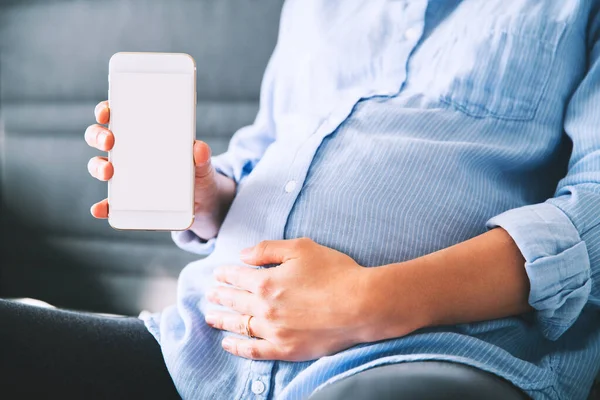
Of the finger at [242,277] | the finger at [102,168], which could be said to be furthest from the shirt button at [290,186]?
the finger at [102,168]

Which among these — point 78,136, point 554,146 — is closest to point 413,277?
point 554,146

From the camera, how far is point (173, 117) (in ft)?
2.30

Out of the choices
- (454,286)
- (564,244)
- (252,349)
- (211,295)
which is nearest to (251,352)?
(252,349)

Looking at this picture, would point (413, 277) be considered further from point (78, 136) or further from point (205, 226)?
point (78, 136)

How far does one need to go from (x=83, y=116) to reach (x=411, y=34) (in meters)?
0.80

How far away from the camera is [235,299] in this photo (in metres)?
0.68

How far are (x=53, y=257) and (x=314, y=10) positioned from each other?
85 cm

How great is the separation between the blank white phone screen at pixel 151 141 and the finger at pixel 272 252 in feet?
0.31

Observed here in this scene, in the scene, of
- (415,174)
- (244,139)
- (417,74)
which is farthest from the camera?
(244,139)

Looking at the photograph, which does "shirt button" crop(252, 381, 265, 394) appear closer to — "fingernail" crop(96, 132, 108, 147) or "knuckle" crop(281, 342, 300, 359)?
"knuckle" crop(281, 342, 300, 359)

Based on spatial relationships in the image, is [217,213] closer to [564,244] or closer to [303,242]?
[303,242]

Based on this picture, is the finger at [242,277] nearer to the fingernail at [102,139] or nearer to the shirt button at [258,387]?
the shirt button at [258,387]

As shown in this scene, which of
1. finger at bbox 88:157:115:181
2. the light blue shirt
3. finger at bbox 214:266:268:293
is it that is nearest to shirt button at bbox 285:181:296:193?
the light blue shirt

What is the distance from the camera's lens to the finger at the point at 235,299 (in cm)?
65
